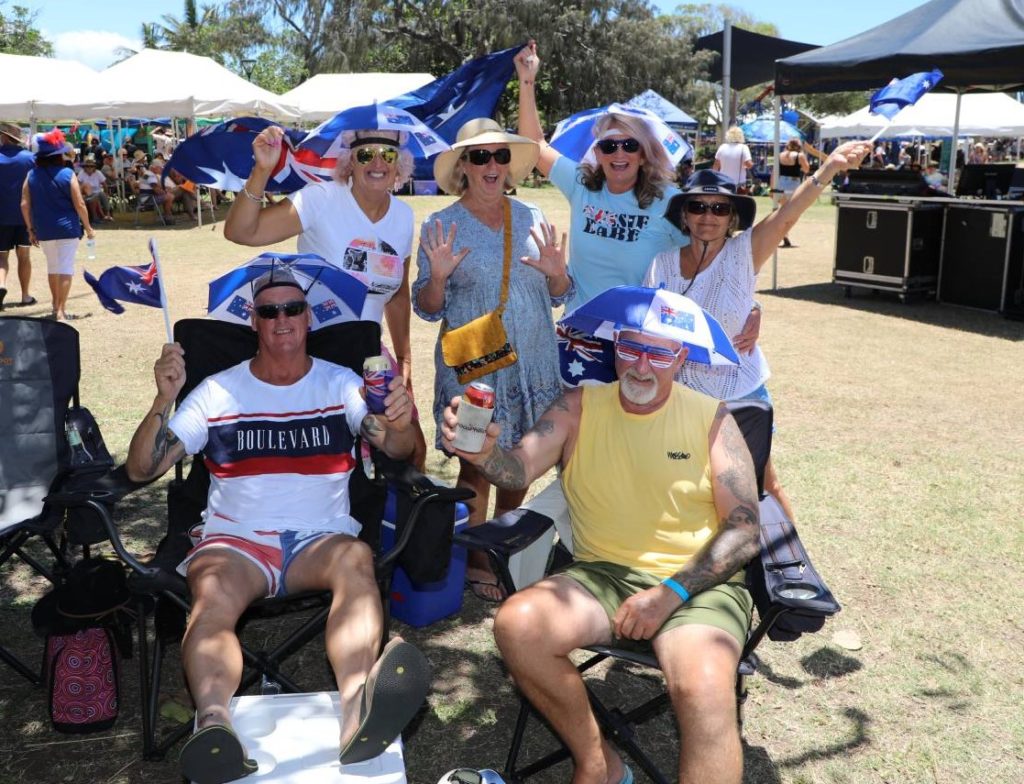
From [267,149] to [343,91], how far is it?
2147 cm

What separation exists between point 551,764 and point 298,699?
0.70 meters

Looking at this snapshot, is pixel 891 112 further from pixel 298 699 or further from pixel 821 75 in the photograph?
pixel 821 75

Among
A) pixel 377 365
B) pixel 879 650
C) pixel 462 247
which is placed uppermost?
pixel 462 247

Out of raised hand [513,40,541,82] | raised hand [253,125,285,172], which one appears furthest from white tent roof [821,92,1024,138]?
raised hand [253,125,285,172]

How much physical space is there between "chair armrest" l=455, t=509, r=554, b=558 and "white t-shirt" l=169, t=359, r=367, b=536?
56 centimetres

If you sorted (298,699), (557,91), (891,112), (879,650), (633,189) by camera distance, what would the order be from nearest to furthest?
(298,699), (879,650), (633,189), (891,112), (557,91)

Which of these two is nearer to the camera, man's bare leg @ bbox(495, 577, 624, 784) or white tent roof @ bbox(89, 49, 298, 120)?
man's bare leg @ bbox(495, 577, 624, 784)

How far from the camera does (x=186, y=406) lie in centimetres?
309

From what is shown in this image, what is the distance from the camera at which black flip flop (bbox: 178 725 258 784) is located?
217 centimetres

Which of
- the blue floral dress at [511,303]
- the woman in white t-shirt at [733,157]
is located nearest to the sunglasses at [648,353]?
A: the blue floral dress at [511,303]

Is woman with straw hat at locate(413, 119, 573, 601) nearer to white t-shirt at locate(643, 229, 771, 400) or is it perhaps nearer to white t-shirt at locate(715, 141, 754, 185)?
white t-shirt at locate(643, 229, 771, 400)

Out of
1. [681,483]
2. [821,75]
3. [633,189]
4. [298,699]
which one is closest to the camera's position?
[298,699]

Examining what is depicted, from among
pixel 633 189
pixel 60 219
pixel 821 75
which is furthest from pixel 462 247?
pixel 821 75

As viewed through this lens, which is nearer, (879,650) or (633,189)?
(879,650)
